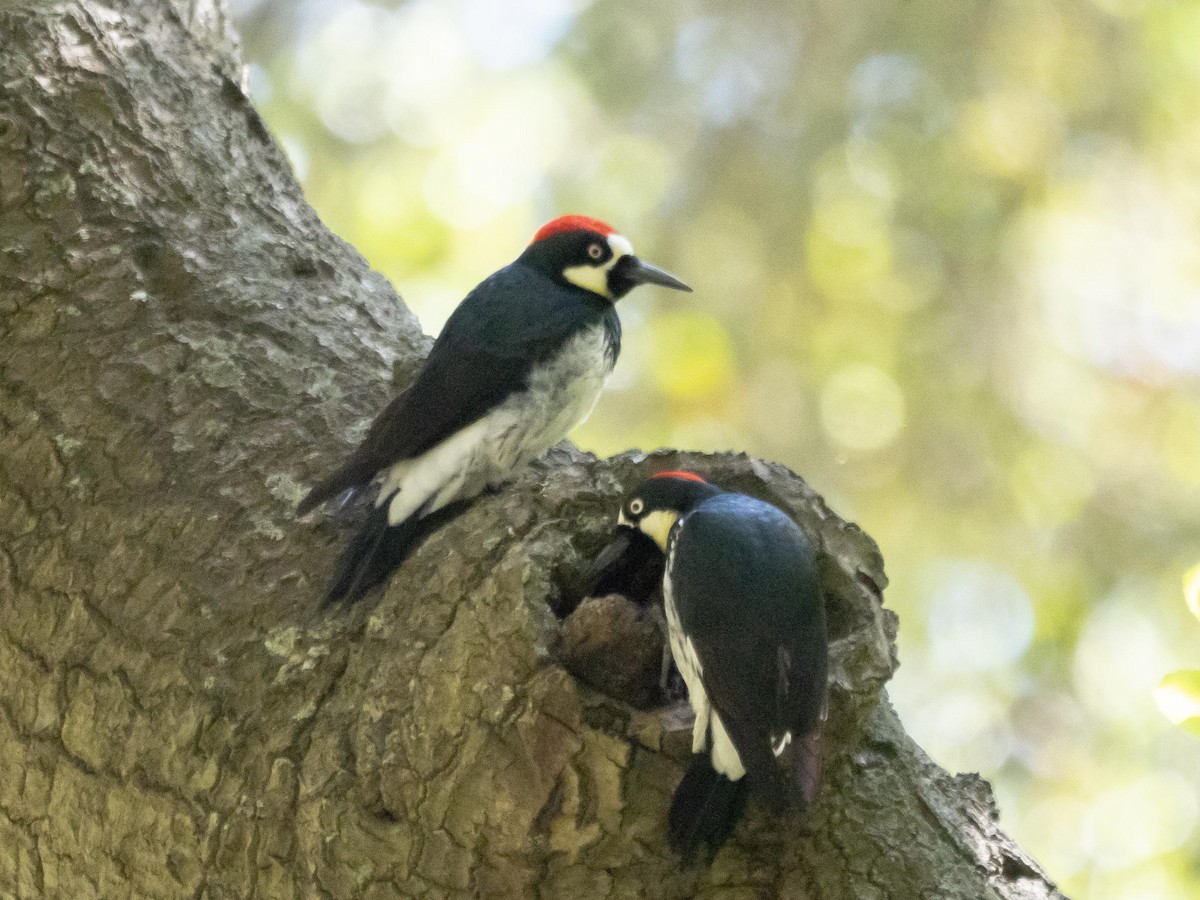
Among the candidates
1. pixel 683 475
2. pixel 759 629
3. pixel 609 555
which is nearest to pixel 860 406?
pixel 683 475

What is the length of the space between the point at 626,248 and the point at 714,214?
311cm

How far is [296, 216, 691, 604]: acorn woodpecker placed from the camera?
2.44 m

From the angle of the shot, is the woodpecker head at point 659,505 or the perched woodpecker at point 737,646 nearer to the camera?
the perched woodpecker at point 737,646

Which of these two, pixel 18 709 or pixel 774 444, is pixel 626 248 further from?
pixel 774 444

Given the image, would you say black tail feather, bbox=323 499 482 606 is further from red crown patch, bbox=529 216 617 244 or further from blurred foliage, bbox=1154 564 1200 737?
blurred foliage, bbox=1154 564 1200 737

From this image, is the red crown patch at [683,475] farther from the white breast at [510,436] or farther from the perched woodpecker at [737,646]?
the white breast at [510,436]

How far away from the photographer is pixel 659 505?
2.41 metres

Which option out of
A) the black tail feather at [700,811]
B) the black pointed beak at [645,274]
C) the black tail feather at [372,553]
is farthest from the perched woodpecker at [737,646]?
the black pointed beak at [645,274]

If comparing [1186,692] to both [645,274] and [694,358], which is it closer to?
[645,274]

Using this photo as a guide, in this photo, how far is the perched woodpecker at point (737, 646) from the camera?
195 centimetres

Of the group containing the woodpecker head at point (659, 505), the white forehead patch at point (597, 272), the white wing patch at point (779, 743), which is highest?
the white forehead patch at point (597, 272)

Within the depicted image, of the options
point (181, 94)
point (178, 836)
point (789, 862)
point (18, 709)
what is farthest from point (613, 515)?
point (181, 94)

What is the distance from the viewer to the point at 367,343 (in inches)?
117

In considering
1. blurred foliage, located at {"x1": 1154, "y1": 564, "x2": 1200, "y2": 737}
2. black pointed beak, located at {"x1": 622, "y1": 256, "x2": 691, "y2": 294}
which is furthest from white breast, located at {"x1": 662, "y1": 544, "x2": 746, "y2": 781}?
black pointed beak, located at {"x1": 622, "y1": 256, "x2": 691, "y2": 294}
